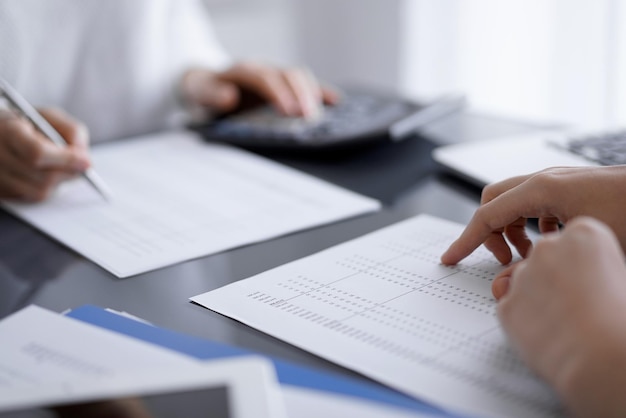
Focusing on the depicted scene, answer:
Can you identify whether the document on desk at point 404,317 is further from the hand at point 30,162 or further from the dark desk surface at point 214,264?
the hand at point 30,162

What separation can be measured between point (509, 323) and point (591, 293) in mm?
59

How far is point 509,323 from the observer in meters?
0.49

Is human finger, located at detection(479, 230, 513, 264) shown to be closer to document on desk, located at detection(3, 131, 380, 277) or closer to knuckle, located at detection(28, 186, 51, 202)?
document on desk, located at detection(3, 131, 380, 277)

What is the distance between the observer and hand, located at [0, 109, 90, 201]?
880 millimetres

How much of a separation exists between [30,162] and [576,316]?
2.16 feet

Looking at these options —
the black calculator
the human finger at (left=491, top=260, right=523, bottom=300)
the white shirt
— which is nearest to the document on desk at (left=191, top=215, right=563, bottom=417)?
the human finger at (left=491, top=260, right=523, bottom=300)

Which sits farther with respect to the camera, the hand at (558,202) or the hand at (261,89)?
the hand at (261,89)

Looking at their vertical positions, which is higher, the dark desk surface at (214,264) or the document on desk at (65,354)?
the document on desk at (65,354)

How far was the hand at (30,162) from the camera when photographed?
0.88m

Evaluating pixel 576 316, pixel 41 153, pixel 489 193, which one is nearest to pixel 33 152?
pixel 41 153

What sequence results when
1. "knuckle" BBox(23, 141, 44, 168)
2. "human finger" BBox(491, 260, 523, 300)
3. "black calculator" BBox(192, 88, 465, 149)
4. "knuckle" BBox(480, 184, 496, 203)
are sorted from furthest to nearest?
"black calculator" BBox(192, 88, 465, 149) → "knuckle" BBox(23, 141, 44, 168) → "knuckle" BBox(480, 184, 496, 203) → "human finger" BBox(491, 260, 523, 300)

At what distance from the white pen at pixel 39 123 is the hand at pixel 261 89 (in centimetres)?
33

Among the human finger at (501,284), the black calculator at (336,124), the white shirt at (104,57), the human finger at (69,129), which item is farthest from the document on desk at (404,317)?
the white shirt at (104,57)

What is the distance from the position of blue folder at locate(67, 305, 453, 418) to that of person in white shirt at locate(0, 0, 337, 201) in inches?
19.6
